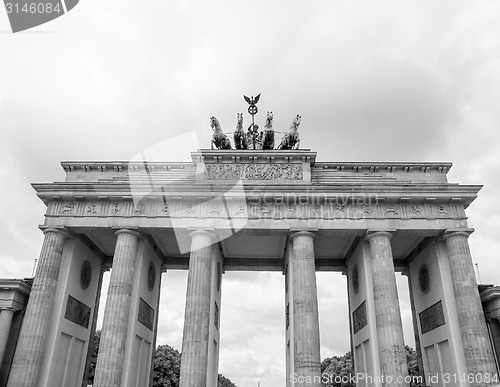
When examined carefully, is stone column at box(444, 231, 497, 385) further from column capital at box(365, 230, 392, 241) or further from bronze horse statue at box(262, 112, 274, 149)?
bronze horse statue at box(262, 112, 274, 149)

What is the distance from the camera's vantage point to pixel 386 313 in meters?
21.4

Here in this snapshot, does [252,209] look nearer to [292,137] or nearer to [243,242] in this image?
[243,242]

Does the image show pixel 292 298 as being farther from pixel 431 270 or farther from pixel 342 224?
pixel 431 270

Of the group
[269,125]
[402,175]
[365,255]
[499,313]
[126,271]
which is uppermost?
[269,125]

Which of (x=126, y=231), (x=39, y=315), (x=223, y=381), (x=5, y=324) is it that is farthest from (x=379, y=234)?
(x=223, y=381)

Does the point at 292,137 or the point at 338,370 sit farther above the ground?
the point at 292,137

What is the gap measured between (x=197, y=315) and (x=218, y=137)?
11.8 metres

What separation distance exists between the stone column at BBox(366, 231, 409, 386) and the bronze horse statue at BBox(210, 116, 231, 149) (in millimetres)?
11058

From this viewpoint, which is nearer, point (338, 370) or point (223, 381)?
point (338, 370)

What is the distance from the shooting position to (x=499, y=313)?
74.2ft

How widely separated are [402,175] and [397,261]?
6.79 meters

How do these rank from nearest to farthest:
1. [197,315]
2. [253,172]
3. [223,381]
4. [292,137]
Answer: [197,315] → [253,172] → [292,137] → [223,381]

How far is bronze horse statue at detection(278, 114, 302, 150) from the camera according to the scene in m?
27.0

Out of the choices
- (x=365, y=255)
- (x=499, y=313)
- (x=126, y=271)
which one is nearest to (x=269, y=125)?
(x=365, y=255)
